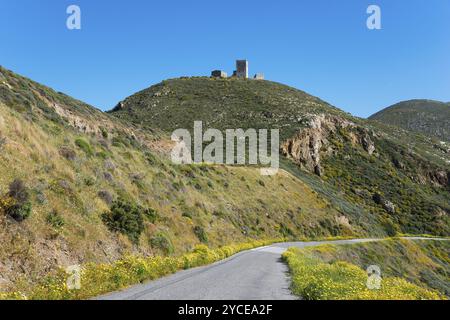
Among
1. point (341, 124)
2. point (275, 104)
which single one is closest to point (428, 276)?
point (341, 124)

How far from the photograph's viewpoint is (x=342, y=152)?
301 feet

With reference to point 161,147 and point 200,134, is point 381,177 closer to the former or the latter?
point 200,134

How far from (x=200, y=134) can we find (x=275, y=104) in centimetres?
3091

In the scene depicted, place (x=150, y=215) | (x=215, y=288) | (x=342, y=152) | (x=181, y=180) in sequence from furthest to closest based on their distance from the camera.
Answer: (x=342, y=152), (x=181, y=180), (x=150, y=215), (x=215, y=288)

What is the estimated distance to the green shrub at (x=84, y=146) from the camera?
26.5m

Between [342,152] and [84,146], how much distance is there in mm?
74184

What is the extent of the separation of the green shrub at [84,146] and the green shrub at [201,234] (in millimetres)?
9512

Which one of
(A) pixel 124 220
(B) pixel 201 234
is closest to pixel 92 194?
(A) pixel 124 220

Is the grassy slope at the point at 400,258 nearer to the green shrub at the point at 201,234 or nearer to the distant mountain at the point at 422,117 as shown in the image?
the green shrub at the point at 201,234

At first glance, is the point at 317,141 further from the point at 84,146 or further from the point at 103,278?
the point at 103,278
